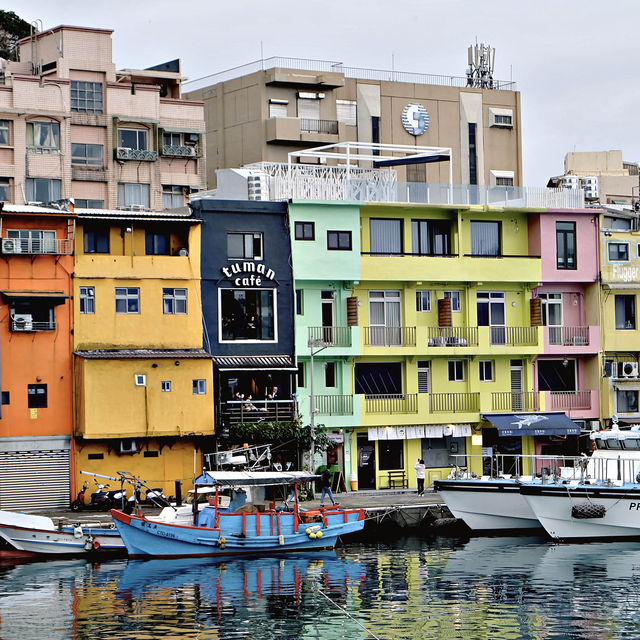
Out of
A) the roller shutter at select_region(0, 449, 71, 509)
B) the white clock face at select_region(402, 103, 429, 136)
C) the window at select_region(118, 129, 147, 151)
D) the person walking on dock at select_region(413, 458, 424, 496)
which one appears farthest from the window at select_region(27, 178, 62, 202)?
the white clock face at select_region(402, 103, 429, 136)

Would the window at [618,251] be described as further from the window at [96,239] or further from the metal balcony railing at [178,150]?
the window at [96,239]

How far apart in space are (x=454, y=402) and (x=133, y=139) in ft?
78.0

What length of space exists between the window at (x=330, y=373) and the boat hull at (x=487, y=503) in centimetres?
917

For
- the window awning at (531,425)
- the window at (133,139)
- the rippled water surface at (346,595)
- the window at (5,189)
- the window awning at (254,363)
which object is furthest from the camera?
the window at (133,139)

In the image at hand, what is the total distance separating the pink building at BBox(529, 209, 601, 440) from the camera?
70.2m

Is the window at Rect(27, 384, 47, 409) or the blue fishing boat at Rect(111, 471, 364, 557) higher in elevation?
the window at Rect(27, 384, 47, 409)

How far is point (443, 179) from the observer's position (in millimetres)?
96375

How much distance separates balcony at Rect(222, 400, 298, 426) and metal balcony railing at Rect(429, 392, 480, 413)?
7.57 meters

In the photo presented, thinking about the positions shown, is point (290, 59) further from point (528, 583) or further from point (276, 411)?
point (528, 583)

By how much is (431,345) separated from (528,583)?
70.9 feet

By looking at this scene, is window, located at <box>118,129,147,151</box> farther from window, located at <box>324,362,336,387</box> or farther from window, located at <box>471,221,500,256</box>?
window, located at <box>324,362,336,387</box>

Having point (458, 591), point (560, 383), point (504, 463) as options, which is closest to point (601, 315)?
point (560, 383)

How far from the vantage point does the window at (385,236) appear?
220ft

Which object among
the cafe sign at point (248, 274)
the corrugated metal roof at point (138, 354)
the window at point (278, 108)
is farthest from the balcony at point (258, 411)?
the window at point (278, 108)
